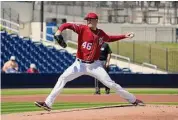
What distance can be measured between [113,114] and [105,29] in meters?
28.0

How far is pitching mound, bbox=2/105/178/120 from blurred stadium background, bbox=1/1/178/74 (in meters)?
16.4

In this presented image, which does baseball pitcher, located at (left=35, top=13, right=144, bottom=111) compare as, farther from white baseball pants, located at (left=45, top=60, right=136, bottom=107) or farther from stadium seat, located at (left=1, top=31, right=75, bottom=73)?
stadium seat, located at (left=1, top=31, right=75, bottom=73)

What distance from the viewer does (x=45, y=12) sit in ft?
137

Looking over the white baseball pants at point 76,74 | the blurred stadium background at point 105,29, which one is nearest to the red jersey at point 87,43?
the white baseball pants at point 76,74

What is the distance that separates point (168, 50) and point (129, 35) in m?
19.1

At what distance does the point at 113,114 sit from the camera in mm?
9938

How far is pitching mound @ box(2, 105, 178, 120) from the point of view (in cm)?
954

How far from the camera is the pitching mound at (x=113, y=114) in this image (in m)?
9.54

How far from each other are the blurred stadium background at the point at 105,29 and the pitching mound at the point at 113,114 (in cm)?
1640

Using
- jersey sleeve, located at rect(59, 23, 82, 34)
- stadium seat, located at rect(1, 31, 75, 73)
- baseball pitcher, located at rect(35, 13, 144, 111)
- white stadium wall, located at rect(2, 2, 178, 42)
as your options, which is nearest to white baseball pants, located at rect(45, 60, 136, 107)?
baseball pitcher, located at rect(35, 13, 144, 111)

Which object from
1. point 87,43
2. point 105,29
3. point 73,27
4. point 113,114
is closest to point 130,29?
point 105,29

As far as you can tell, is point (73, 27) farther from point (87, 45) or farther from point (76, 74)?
point (76, 74)

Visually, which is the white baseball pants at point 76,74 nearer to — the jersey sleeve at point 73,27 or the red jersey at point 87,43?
the red jersey at point 87,43

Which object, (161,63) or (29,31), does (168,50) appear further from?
(29,31)
